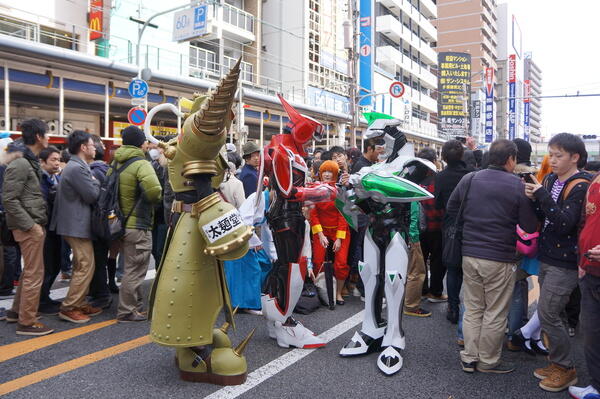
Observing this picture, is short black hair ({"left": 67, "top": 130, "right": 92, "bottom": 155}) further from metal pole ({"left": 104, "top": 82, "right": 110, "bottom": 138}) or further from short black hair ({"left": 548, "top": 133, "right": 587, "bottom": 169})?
metal pole ({"left": 104, "top": 82, "right": 110, "bottom": 138})

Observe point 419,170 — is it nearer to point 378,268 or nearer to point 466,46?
point 378,268

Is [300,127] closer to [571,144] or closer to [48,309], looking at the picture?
[571,144]

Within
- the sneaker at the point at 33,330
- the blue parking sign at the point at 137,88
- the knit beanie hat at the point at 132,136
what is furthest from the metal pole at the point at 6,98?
the sneaker at the point at 33,330

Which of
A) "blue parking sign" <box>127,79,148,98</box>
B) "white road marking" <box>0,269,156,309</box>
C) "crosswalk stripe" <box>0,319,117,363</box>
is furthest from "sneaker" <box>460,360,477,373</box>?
"blue parking sign" <box>127,79,148,98</box>

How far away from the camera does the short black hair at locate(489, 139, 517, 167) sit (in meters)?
3.45

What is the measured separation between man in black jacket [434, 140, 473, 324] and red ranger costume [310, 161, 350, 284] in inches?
44.7

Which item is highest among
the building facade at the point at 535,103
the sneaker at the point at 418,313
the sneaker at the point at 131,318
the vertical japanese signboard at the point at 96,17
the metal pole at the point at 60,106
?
the building facade at the point at 535,103

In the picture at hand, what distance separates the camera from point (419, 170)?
380 cm

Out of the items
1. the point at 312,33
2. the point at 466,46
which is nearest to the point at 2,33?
the point at 312,33

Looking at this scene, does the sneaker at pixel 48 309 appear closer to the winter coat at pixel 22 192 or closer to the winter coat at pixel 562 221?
the winter coat at pixel 22 192

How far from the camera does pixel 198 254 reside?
3068mm

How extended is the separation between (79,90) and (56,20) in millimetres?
2830

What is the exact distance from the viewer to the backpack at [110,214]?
4461 millimetres

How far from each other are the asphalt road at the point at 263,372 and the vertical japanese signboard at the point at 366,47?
26.2 meters
